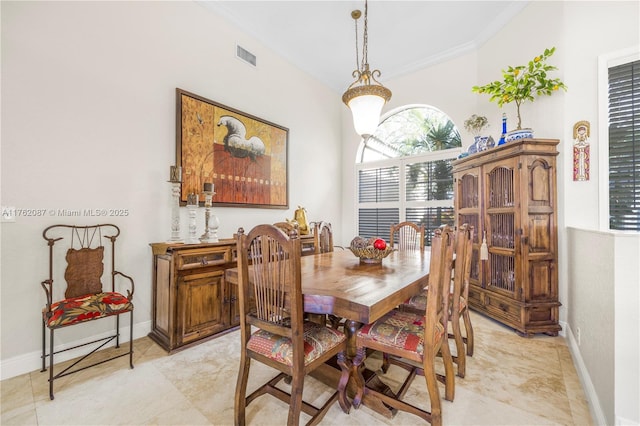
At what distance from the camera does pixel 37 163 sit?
2086mm

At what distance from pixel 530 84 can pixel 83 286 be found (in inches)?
177

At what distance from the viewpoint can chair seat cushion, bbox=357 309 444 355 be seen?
1.47 metres

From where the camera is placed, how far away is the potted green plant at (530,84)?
106 inches

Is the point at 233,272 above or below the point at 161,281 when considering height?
above

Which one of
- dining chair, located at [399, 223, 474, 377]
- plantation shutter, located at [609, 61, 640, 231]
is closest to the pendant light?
dining chair, located at [399, 223, 474, 377]

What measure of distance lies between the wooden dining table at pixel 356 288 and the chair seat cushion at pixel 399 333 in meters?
0.14

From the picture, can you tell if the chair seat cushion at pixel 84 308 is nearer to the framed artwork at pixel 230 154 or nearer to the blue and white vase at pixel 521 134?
the framed artwork at pixel 230 154

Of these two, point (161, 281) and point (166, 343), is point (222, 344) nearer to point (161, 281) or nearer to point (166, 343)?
point (166, 343)

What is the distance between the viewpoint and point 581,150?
8.58 feet

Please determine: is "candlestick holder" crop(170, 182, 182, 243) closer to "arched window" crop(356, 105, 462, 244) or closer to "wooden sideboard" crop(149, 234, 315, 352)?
"wooden sideboard" crop(149, 234, 315, 352)

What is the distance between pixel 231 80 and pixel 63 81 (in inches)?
63.8

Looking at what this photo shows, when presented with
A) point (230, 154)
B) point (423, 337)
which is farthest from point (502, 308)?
point (230, 154)

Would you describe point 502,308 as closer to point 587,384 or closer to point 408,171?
point 587,384

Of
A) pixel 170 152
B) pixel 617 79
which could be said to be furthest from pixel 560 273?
pixel 170 152
